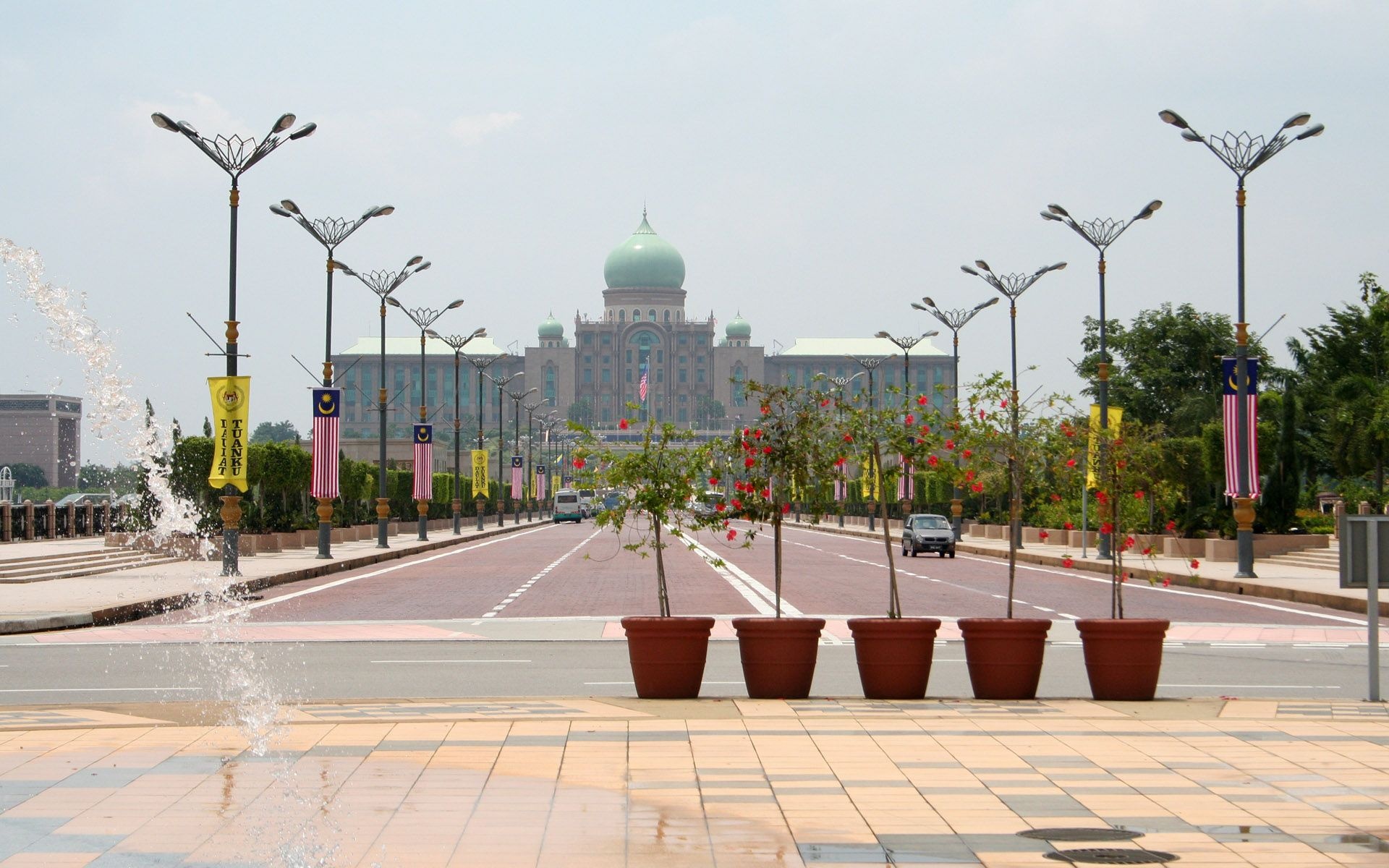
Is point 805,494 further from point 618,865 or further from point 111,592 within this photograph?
point 111,592

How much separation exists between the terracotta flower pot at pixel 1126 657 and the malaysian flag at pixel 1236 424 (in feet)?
71.3

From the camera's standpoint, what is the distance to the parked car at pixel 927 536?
49.9m

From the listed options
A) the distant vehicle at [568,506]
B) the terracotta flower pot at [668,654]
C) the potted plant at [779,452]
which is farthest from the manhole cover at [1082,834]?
the distant vehicle at [568,506]

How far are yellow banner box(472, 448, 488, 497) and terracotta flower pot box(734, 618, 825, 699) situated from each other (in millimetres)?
60699

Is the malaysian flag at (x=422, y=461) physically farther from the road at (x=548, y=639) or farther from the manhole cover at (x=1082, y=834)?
the manhole cover at (x=1082, y=834)

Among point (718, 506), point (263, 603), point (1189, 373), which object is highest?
point (1189, 373)

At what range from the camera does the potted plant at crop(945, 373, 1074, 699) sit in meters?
12.8

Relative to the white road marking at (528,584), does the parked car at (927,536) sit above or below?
above

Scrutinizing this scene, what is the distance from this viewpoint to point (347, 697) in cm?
1381

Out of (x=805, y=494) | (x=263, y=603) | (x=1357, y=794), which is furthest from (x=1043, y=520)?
(x=1357, y=794)

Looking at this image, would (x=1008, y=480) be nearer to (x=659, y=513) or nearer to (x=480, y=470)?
(x=659, y=513)

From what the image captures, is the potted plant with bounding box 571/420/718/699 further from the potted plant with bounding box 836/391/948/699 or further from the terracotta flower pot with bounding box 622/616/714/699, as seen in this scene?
the potted plant with bounding box 836/391/948/699

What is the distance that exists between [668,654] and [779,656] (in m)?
0.89

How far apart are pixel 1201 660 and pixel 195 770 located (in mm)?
11662
